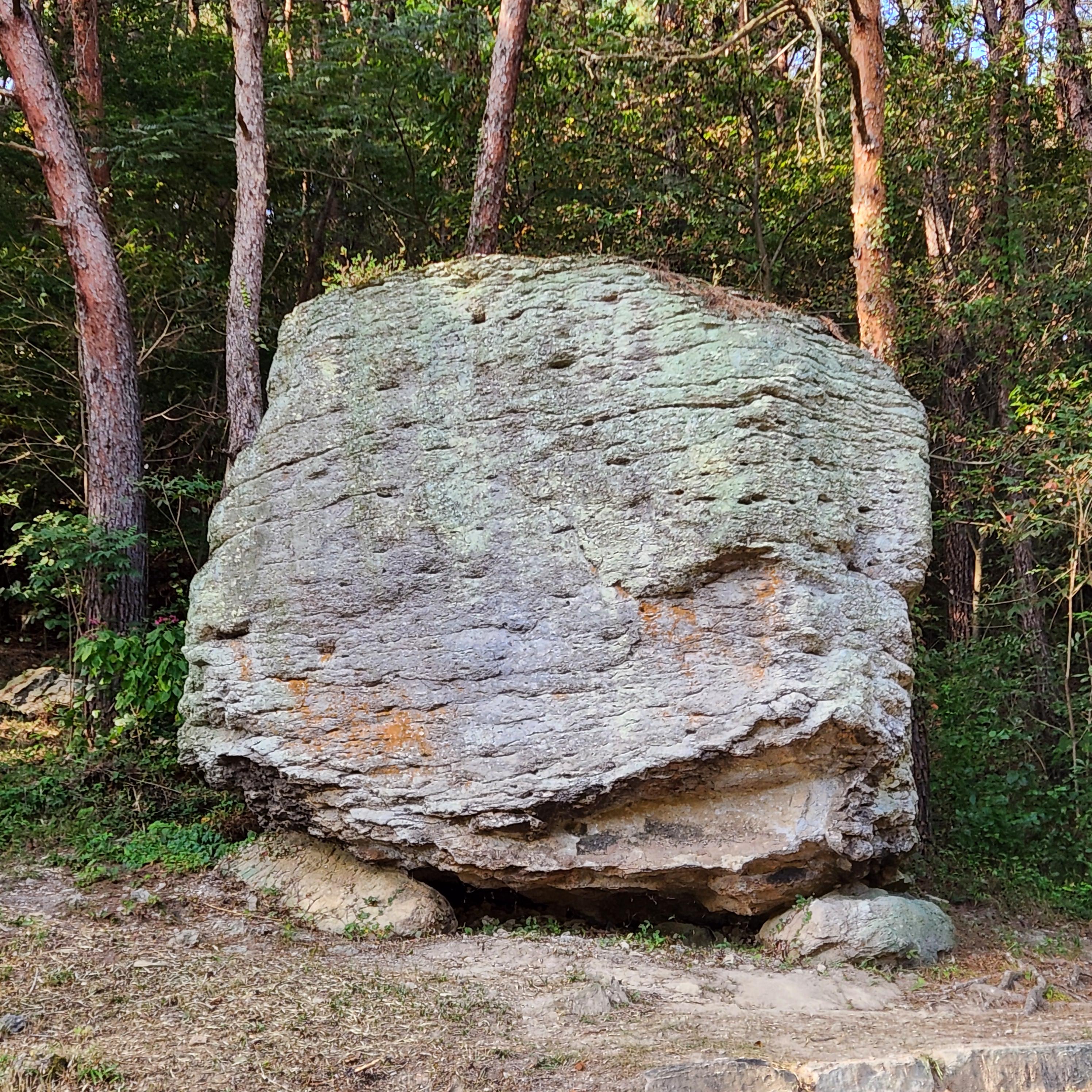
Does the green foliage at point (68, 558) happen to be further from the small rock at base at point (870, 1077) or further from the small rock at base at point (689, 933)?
the small rock at base at point (870, 1077)

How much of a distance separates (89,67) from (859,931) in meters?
11.5

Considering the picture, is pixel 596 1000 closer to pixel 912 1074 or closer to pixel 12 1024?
pixel 912 1074

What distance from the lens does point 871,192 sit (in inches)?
279

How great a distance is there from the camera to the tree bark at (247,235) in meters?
8.04

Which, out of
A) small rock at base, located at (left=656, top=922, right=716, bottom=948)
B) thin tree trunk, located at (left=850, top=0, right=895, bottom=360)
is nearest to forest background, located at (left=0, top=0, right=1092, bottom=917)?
thin tree trunk, located at (left=850, top=0, right=895, bottom=360)

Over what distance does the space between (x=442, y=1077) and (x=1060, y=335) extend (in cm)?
806

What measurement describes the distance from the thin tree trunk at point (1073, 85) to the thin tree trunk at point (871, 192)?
3191 millimetres

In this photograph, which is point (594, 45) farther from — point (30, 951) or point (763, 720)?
point (30, 951)

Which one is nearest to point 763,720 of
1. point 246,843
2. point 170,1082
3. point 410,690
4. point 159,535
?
point 410,690

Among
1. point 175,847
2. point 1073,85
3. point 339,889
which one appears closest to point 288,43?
point 1073,85

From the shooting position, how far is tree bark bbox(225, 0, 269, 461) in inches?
316

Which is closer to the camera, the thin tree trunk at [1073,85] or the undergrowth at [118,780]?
the undergrowth at [118,780]

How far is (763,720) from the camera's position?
181 inches

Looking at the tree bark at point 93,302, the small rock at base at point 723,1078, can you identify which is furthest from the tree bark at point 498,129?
the small rock at base at point 723,1078
